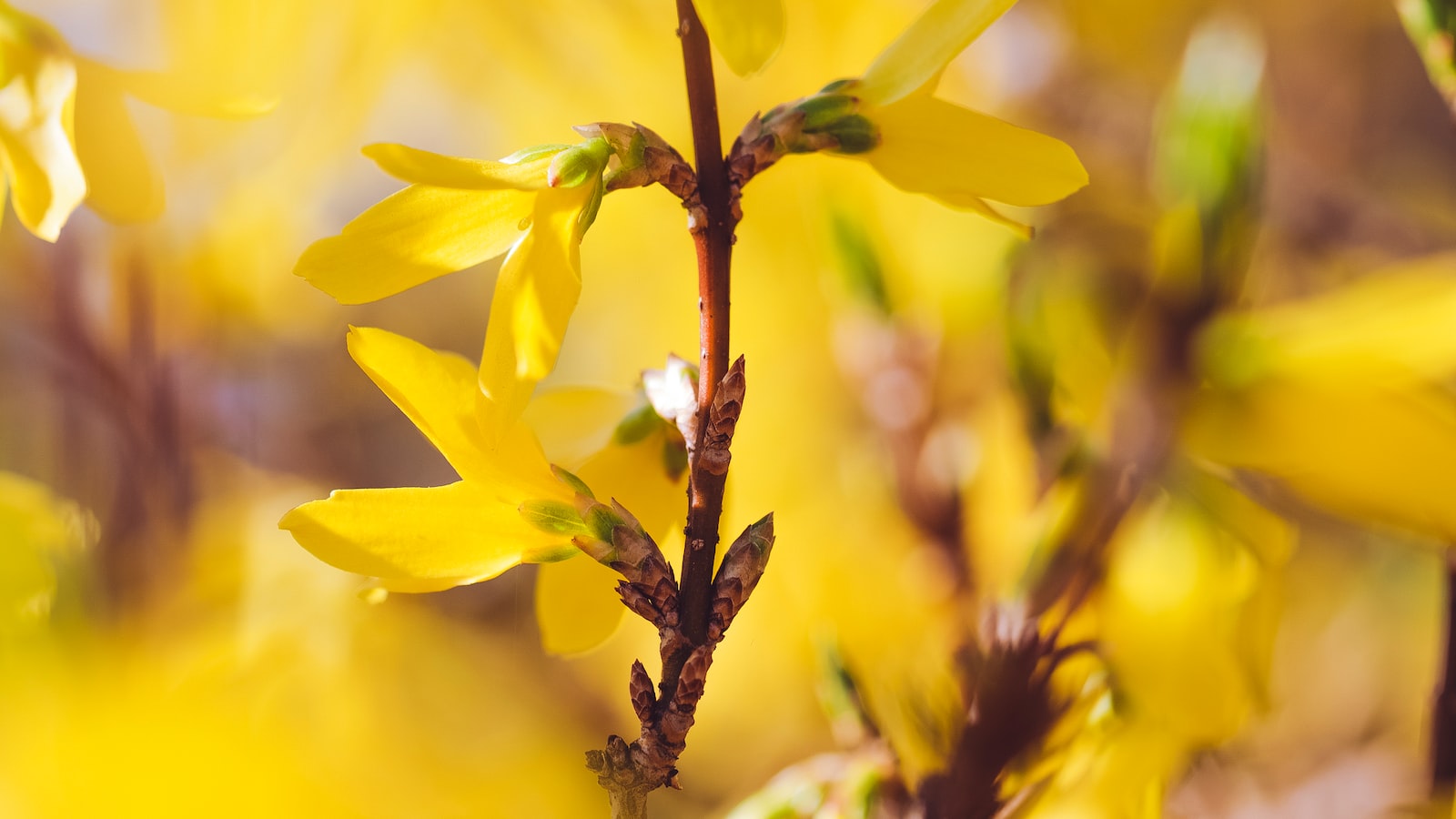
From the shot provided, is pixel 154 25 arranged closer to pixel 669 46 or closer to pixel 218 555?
pixel 218 555

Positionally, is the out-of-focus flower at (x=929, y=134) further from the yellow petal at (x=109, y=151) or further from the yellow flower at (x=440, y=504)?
the yellow petal at (x=109, y=151)

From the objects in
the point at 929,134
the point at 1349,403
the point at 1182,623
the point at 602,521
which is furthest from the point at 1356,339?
the point at 602,521

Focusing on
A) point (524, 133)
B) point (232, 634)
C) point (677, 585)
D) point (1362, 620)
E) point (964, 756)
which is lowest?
point (1362, 620)

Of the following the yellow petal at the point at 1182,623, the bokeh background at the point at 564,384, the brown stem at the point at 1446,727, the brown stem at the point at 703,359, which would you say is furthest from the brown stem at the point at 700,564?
the brown stem at the point at 1446,727

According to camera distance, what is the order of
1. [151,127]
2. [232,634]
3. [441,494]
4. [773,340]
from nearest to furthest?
[441,494] → [151,127] → [232,634] → [773,340]

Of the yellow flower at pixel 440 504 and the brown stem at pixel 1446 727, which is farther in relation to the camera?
the brown stem at pixel 1446 727

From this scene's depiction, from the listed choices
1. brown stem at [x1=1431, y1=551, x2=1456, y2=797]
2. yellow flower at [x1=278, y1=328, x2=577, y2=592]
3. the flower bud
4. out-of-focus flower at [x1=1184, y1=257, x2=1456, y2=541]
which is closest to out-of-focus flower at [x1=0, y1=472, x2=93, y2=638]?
yellow flower at [x1=278, y1=328, x2=577, y2=592]

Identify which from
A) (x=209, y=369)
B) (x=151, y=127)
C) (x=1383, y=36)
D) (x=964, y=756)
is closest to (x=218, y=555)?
(x=209, y=369)

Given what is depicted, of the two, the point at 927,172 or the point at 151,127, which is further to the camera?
the point at 151,127
